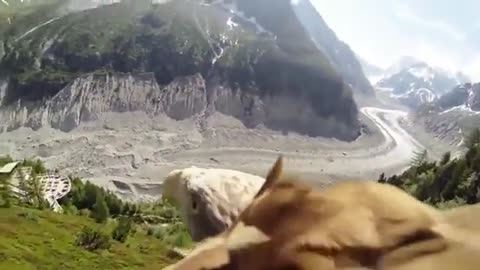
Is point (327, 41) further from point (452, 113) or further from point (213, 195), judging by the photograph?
point (213, 195)

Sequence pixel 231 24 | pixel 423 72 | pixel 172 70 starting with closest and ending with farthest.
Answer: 1. pixel 172 70
2. pixel 231 24
3. pixel 423 72

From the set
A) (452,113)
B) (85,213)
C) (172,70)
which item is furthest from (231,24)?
(85,213)

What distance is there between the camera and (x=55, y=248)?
12.9ft

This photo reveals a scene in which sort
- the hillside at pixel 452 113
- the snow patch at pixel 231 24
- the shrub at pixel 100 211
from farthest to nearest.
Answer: the snow patch at pixel 231 24 < the hillside at pixel 452 113 < the shrub at pixel 100 211

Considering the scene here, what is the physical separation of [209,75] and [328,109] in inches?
119

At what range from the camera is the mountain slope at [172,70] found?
1516 cm

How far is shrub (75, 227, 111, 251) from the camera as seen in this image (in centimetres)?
414

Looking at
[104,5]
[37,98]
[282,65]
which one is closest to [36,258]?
[37,98]

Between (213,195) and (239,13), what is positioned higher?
(239,13)

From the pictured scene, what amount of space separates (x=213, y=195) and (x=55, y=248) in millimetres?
3488

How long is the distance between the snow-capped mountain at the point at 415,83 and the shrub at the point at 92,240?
14485 mm

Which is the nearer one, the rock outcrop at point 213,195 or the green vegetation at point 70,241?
the rock outcrop at point 213,195

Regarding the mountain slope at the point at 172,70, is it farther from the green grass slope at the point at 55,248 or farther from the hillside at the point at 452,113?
the green grass slope at the point at 55,248

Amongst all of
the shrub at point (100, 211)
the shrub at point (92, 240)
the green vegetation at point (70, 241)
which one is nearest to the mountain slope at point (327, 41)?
the shrub at point (100, 211)
